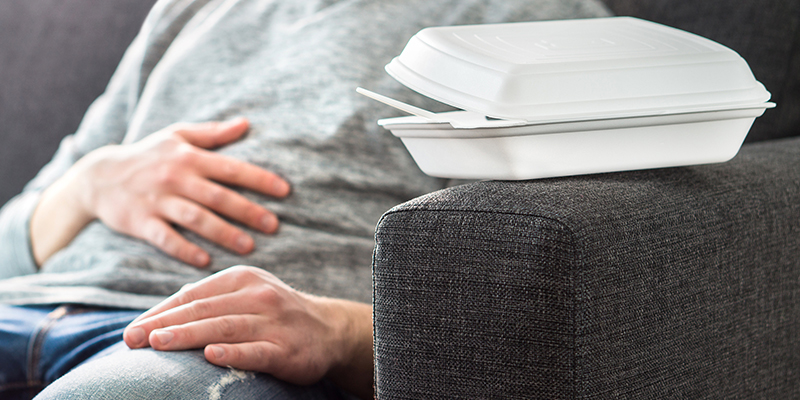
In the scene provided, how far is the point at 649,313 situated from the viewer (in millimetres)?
452

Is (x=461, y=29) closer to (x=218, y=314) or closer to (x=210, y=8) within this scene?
(x=218, y=314)

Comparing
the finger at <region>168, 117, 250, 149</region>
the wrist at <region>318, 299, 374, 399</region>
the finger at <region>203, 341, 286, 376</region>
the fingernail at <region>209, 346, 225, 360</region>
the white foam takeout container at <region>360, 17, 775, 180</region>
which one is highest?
the white foam takeout container at <region>360, 17, 775, 180</region>

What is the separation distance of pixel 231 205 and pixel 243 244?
→ 60 mm

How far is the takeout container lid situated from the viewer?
1.58ft

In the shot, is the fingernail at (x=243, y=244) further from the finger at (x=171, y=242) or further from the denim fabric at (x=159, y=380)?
the denim fabric at (x=159, y=380)

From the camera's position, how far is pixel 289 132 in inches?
35.7

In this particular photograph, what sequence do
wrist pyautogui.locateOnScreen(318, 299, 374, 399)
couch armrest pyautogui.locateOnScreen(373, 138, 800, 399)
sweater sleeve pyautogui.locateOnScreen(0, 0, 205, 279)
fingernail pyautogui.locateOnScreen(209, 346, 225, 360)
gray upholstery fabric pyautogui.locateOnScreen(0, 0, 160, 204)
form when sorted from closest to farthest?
couch armrest pyautogui.locateOnScreen(373, 138, 800, 399), fingernail pyautogui.locateOnScreen(209, 346, 225, 360), wrist pyautogui.locateOnScreen(318, 299, 374, 399), sweater sleeve pyautogui.locateOnScreen(0, 0, 205, 279), gray upholstery fabric pyautogui.locateOnScreen(0, 0, 160, 204)

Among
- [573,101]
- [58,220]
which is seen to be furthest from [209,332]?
[58,220]

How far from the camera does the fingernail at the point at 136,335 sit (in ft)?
1.88

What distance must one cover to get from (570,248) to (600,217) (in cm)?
4

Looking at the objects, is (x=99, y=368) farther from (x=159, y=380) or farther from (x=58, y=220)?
(x=58, y=220)

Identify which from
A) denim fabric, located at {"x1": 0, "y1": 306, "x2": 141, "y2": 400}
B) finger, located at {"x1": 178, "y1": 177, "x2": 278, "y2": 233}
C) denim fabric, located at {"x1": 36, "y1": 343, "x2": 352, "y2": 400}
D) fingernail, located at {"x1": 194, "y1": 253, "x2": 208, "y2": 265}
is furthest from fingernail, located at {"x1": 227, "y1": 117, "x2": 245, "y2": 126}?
denim fabric, located at {"x1": 36, "y1": 343, "x2": 352, "y2": 400}

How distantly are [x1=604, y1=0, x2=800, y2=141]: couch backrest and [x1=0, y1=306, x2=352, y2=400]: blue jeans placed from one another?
28.8 inches

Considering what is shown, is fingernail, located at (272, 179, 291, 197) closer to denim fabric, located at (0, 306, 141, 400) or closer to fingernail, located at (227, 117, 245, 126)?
fingernail, located at (227, 117, 245, 126)
